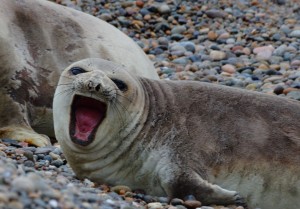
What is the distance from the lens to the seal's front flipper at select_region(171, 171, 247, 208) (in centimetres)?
624

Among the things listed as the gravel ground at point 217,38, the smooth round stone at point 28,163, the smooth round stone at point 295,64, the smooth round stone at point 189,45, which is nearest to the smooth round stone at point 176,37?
the gravel ground at point 217,38

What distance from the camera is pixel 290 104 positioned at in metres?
7.00

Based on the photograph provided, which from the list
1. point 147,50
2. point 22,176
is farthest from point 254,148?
point 147,50

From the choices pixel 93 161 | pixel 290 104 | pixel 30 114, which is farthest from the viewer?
pixel 30 114

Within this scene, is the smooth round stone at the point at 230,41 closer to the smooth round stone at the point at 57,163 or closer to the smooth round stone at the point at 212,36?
the smooth round stone at the point at 212,36

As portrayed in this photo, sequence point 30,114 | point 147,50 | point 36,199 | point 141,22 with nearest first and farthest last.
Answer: point 36,199 → point 30,114 → point 147,50 → point 141,22

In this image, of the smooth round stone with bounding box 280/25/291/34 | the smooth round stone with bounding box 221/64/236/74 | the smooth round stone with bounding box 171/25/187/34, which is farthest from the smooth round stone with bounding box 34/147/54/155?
the smooth round stone with bounding box 280/25/291/34

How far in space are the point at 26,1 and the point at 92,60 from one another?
2649mm

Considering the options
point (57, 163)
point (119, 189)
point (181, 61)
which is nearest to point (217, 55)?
point (181, 61)

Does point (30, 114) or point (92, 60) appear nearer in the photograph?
point (92, 60)

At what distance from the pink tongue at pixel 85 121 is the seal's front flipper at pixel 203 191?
2.16 feet

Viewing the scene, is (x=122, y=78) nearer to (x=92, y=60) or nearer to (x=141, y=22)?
(x=92, y=60)

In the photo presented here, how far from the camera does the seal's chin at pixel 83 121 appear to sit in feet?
20.9

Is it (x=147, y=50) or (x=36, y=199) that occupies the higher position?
(x=36, y=199)
